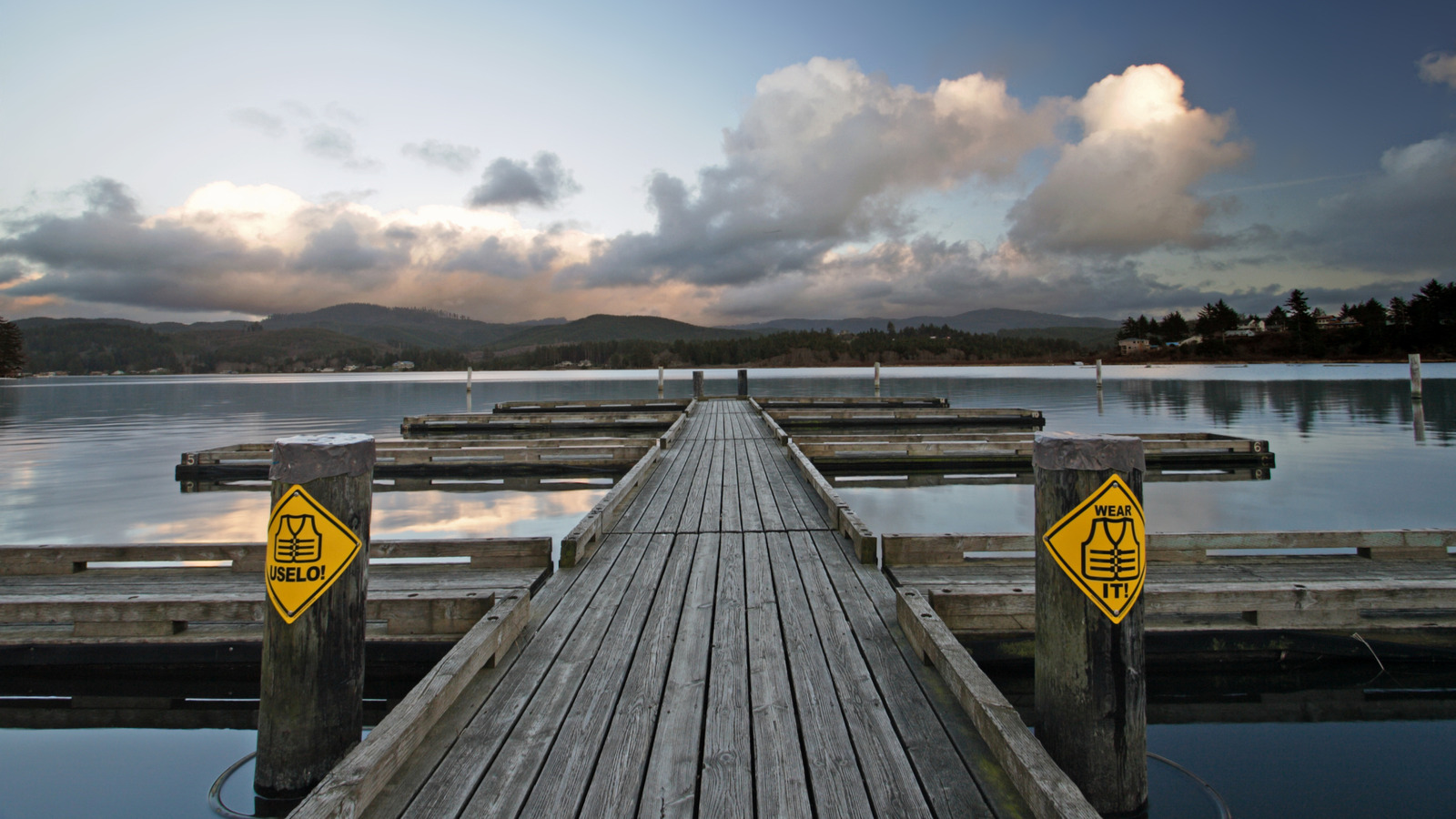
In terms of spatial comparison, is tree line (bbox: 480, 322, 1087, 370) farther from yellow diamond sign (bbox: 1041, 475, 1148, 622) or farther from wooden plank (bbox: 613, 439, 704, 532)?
yellow diamond sign (bbox: 1041, 475, 1148, 622)

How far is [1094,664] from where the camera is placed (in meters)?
2.43

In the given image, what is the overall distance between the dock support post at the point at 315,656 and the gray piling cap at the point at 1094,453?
103 inches

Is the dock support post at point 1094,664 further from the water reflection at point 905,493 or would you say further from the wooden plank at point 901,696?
the water reflection at point 905,493

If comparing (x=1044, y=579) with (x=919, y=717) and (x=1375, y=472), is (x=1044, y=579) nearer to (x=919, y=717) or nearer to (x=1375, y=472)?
(x=919, y=717)

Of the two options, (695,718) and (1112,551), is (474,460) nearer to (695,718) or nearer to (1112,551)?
(695,718)

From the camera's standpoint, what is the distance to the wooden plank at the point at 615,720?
93.6 inches

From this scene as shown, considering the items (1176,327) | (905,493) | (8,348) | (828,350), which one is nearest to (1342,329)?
(1176,327)

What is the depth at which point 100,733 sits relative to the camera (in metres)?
4.25

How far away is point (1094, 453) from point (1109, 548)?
13.5 inches

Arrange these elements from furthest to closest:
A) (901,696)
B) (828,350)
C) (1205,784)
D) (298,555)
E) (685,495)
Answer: (828,350) < (685,495) < (1205,784) < (901,696) < (298,555)

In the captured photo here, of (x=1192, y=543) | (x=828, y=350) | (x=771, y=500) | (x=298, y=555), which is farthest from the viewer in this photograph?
(x=828, y=350)

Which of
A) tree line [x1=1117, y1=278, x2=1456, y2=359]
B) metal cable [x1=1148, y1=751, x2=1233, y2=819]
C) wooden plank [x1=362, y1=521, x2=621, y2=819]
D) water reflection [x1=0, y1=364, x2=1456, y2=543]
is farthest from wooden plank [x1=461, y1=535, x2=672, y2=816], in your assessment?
tree line [x1=1117, y1=278, x2=1456, y2=359]

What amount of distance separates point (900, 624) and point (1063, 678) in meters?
1.33

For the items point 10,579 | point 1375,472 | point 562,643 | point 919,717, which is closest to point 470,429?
point 10,579
